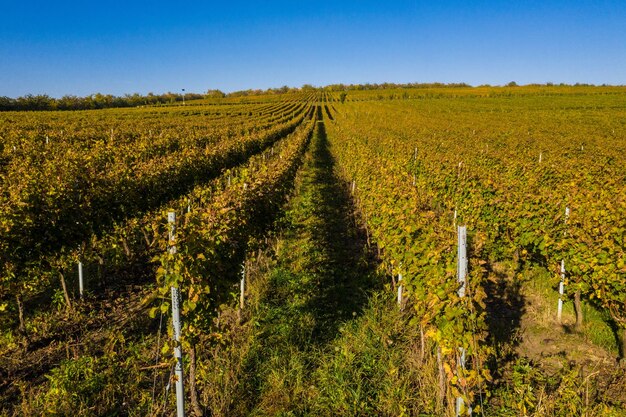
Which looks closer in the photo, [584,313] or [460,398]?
[460,398]

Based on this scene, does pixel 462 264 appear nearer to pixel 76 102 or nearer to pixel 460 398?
pixel 460 398

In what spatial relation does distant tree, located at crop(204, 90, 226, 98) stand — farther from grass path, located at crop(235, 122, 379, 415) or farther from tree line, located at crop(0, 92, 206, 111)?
grass path, located at crop(235, 122, 379, 415)

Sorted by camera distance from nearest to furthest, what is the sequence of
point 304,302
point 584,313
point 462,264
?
point 462,264, point 584,313, point 304,302


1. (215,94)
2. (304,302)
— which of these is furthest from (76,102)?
(304,302)

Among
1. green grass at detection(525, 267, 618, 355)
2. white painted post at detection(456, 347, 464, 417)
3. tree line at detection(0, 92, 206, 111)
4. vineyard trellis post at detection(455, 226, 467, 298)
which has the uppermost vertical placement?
tree line at detection(0, 92, 206, 111)

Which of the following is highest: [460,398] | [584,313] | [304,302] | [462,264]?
[462,264]

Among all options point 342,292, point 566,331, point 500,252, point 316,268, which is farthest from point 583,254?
point 316,268

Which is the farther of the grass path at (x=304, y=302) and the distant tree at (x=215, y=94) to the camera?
the distant tree at (x=215, y=94)

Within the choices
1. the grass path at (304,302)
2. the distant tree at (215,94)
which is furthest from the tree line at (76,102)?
the grass path at (304,302)

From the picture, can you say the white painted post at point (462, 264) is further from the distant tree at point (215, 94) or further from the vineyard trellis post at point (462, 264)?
the distant tree at point (215, 94)

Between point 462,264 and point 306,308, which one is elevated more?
point 462,264

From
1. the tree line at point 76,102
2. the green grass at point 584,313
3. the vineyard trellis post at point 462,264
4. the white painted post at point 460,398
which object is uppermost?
the tree line at point 76,102

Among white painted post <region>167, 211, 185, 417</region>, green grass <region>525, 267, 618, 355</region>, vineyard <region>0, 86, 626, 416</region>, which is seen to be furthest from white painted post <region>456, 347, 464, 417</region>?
white painted post <region>167, 211, 185, 417</region>

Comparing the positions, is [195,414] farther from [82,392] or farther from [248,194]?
[248,194]
